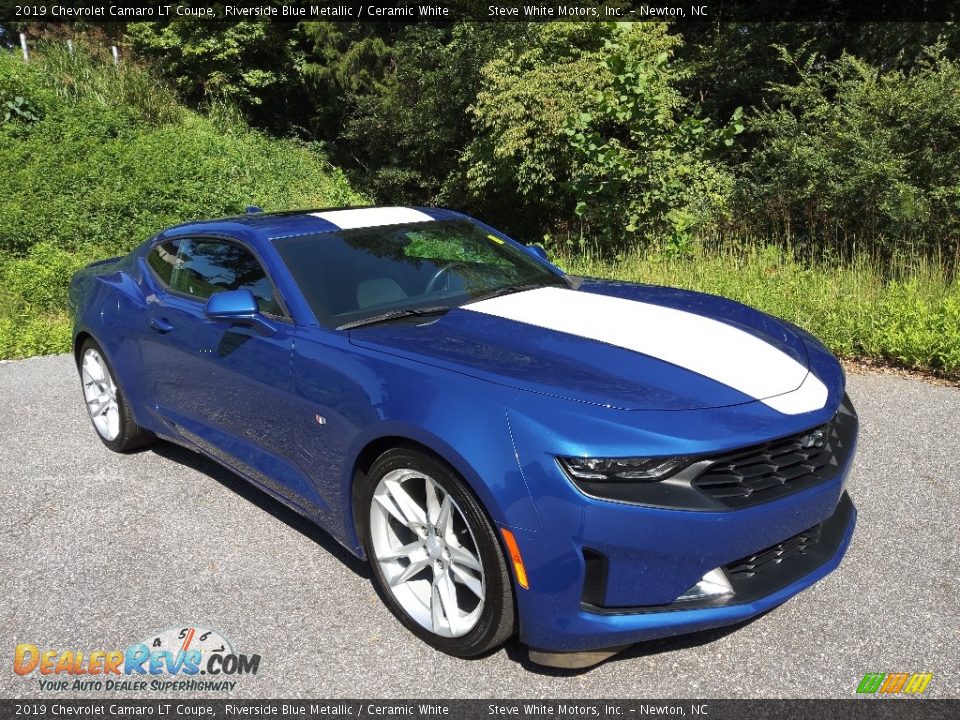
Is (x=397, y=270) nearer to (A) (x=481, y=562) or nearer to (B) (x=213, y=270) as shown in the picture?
(B) (x=213, y=270)

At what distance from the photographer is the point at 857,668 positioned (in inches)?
99.7

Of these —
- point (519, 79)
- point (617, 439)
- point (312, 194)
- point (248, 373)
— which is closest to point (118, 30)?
point (312, 194)

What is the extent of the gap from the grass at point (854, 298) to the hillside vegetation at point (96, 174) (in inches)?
269

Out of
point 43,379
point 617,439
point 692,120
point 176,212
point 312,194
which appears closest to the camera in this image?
point 617,439

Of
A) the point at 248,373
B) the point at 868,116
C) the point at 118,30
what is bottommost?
the point at 248,373

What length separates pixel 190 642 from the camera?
2.91 m

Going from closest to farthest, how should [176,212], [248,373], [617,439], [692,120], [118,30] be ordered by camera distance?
[617,439] < [248,373] < [692,120] < [176,212] < [118,30]

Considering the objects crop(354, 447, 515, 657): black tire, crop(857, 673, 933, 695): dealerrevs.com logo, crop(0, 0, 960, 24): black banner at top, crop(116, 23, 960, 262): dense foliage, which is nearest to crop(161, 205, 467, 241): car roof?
crop(354, 447, 515, 657): black tire

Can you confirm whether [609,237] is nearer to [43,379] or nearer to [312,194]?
[43,379]

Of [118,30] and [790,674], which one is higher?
[118,30]

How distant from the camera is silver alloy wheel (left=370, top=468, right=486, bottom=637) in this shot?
2607 millimetres

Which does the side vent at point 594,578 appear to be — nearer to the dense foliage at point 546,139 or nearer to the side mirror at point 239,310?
the side mirror at point 239,310

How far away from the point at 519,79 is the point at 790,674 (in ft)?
46.4

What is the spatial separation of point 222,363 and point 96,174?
13495mm
